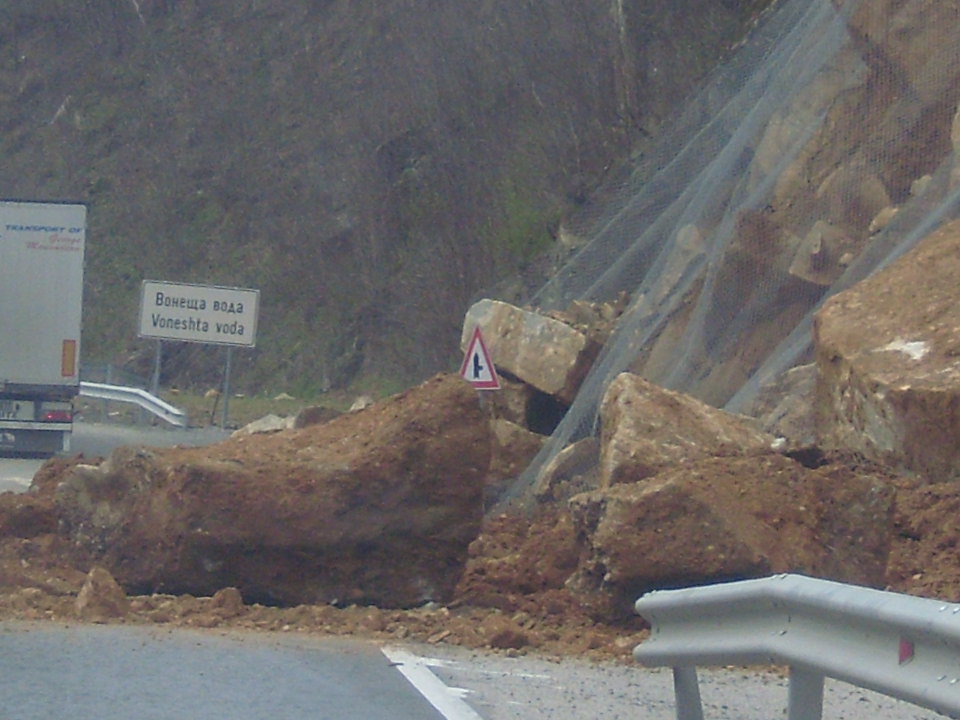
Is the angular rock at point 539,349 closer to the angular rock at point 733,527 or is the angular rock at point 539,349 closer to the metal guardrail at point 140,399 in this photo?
the angular rock at point 733,527

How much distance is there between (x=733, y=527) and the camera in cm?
916

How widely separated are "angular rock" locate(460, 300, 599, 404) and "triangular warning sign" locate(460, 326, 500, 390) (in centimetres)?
73

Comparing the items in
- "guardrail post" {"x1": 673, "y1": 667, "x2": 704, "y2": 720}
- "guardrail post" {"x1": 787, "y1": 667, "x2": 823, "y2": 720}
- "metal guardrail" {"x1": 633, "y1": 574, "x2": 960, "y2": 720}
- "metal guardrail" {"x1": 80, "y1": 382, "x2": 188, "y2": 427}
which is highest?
"metal guardrail" {"x1": 80, "y1": 382, "x2": 188, "y2": 427}

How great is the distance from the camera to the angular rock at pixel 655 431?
1123 cm

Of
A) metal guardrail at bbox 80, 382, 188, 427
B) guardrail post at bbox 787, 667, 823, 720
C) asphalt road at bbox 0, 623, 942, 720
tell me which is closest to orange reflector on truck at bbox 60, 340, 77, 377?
metal guardrail at bbox 80, 382, 188, 427

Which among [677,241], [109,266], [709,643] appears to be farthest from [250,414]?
[709,643]

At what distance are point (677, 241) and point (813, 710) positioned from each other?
928 cm

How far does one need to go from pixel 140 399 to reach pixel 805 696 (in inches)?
927

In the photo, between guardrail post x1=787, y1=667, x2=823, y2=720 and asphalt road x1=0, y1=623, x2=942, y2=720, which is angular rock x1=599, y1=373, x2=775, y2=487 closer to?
asphalt road x1=0, y1=623, x2=942, y2=720

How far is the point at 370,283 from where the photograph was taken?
35062 mm

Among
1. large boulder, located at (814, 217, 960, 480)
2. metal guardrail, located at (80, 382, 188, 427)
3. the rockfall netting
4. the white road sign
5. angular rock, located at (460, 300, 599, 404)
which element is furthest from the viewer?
the white road sign

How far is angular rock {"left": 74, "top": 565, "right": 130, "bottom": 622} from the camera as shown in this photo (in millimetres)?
9219

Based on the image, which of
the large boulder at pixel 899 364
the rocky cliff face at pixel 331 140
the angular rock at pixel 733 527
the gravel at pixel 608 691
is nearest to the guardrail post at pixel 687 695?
the gravel at pixel 608 691

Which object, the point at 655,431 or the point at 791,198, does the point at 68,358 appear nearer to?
the point at 791,198
